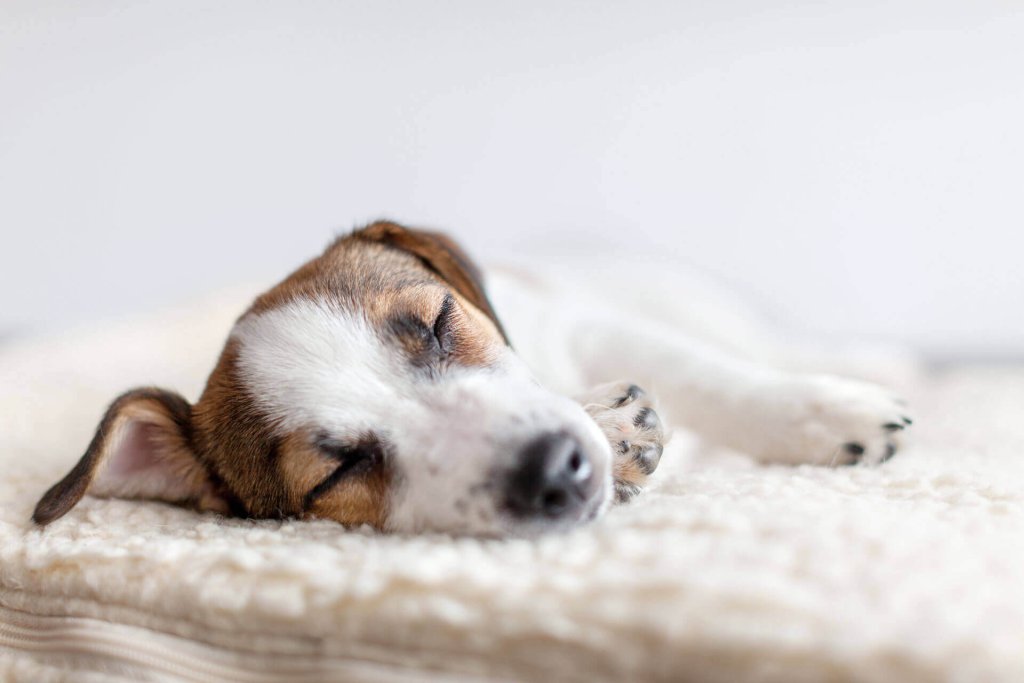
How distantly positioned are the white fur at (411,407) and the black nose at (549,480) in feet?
0.07

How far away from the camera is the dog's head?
3.56ft

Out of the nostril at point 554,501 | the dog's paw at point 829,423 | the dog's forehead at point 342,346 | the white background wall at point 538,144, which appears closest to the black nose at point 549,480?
the nostril at point 554,501

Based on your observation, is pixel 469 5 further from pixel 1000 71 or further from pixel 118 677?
pixel 118 677

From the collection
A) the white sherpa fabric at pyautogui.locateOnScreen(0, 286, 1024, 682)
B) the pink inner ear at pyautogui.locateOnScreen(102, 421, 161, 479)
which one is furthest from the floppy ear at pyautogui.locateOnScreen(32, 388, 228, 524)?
the white sherpa fabric at pyautogui.locateOnScreen(0, 286, 1024, 682)

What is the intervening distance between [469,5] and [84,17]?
1.91 m

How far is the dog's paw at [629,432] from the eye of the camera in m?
1.25

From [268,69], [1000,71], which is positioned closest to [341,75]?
[268,69]

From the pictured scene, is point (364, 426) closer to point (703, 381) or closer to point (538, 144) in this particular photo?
point (703, 381)

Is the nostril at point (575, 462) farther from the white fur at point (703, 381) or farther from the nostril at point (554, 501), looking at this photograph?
the white fur at point (703, 381)

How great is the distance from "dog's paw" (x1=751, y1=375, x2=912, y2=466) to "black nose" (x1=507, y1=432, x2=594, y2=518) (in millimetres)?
565

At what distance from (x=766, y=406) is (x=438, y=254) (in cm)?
77

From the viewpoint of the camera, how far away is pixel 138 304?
166 inches

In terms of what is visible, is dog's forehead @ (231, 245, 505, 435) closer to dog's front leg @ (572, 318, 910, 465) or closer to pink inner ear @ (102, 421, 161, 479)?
pink inner ear @ (102, 421, 161, 479)

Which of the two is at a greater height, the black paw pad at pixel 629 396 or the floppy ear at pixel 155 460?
the black paw pad at pixel 629 396
